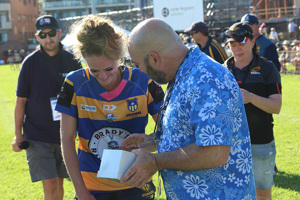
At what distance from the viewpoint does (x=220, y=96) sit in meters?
1.66

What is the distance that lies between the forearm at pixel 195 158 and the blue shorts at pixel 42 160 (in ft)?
8.44

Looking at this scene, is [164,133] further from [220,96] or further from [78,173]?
[78,173]

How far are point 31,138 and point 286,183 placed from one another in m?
3.61

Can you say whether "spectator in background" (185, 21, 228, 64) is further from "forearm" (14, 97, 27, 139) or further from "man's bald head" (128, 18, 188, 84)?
"man's bald head" (128, 18, 188, 84)

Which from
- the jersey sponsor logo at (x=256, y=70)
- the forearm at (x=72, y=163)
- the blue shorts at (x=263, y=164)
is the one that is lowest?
the blue shorts at (x=263, y=164)

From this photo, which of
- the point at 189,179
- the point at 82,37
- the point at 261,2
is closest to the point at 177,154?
the point at 189,179

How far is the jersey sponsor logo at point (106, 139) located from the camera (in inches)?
102

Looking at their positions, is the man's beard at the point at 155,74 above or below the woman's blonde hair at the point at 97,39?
below

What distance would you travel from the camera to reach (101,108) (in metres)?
2.54

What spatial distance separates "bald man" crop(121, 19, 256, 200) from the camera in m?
1.66

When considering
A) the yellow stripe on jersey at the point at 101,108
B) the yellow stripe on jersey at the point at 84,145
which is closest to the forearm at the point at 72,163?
the yellow stripe on jersey at the point at 84,145

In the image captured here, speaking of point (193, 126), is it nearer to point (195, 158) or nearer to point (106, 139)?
point (195, 158)

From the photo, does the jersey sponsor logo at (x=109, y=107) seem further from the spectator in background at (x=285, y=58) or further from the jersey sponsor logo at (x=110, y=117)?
the spectator in background at (x=285, y=58)

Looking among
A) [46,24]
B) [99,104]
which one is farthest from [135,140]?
[46,24]
